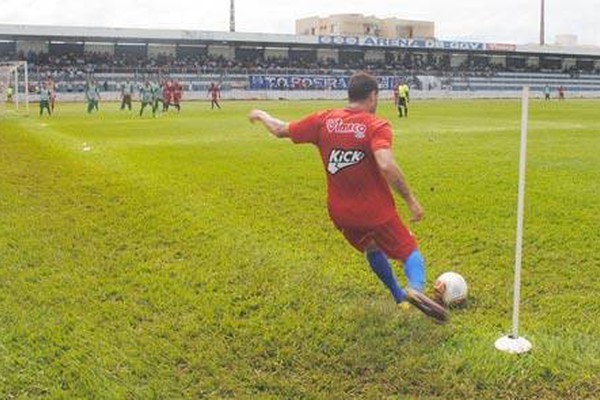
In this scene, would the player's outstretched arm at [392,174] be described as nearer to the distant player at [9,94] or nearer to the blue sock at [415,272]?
the blue sock at [415,272]

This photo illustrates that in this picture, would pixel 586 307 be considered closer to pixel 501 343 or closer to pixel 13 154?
pixel 501 343

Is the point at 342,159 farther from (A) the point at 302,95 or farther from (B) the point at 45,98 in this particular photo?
(A) the point at 302,95

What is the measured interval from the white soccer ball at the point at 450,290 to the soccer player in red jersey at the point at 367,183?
34cm

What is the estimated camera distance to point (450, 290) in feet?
17.7

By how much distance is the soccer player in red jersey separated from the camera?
187 inches

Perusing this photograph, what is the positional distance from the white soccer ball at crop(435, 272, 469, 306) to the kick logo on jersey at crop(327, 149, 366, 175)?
1233 millimetres

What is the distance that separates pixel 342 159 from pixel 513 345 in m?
1.67

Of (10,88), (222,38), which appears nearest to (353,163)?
(10,88)

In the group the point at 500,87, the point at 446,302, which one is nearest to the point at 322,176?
the point at 446,302

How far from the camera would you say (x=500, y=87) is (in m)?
84.2

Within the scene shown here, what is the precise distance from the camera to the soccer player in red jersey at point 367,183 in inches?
187

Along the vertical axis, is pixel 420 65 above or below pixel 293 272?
above

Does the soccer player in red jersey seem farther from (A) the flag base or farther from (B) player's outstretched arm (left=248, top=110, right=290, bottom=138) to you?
(A) the flag base

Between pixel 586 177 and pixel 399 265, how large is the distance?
20.4 feet
